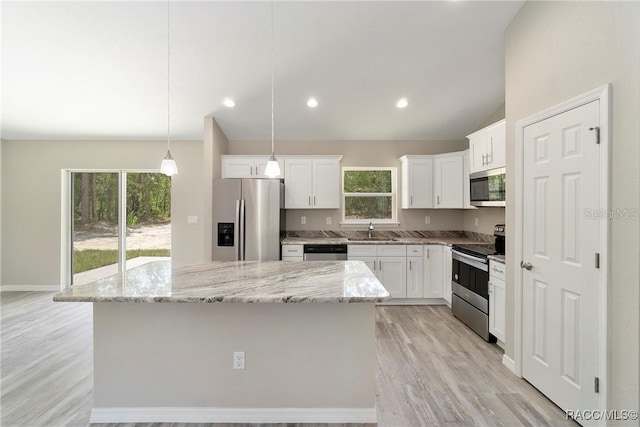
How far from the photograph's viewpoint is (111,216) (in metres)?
5.10

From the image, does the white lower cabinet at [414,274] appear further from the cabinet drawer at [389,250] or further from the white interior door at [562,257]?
the white interior door at [562,257]

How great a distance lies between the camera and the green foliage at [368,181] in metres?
5.02

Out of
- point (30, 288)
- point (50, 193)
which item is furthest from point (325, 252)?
point (30, 288)

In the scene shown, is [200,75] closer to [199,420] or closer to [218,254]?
[218,254]

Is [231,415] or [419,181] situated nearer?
[231,415]

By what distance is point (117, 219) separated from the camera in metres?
5.11

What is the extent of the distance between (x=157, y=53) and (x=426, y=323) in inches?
167

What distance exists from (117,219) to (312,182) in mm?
3427

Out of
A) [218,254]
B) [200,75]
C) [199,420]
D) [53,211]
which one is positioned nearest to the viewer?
[199,420]

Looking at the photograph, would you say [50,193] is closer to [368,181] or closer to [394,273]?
[368,181]

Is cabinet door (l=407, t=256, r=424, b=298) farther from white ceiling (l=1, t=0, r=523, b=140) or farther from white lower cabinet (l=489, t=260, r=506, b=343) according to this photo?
white ceiling (l=1, t=0, r=523, b=140)

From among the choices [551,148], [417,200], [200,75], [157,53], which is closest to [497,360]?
[551,148]

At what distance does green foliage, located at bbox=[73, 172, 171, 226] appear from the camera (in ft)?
16.7

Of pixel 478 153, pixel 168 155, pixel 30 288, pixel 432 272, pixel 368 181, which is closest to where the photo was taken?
pixel 168 155
